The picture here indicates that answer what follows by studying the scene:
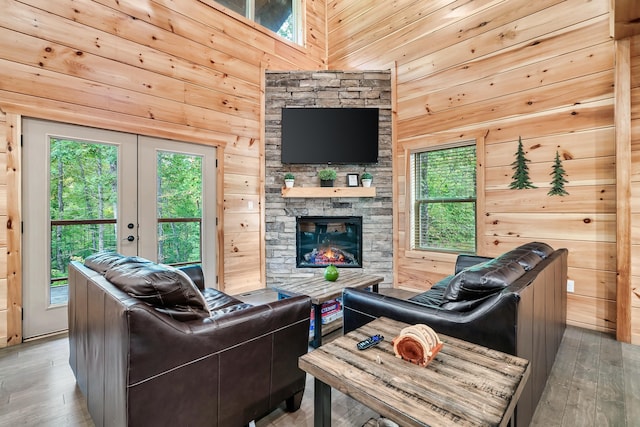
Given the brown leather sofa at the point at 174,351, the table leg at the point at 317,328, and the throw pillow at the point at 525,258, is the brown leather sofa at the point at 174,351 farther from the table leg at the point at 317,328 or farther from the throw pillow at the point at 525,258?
the throw pillow at the point at 525,258

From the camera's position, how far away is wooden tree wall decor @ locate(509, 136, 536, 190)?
3.35 m

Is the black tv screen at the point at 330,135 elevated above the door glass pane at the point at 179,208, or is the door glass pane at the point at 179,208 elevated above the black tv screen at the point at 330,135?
the black tv screen at the point at 330,135

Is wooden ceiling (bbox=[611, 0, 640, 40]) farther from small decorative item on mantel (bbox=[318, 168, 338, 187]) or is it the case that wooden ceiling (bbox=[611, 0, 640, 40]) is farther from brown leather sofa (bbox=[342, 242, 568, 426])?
small decorative item on mantel (bbox=[318, 168, 338, 187])

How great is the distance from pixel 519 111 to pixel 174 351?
13.0 ft

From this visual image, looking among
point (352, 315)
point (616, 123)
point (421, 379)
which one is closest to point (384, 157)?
point (616, 123)

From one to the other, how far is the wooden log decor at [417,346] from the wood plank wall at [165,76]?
3367mm

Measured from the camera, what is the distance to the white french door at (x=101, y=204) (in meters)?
2.80

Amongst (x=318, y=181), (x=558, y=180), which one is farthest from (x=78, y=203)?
(x=558, y=180)

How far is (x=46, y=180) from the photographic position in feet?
9.35

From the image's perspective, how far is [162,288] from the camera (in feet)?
4.49

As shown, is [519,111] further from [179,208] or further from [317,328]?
[179,208]

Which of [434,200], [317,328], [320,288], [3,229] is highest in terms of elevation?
[434,200]

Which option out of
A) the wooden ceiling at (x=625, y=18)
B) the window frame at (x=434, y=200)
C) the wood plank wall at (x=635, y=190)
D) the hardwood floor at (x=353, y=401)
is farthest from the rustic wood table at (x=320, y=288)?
the wooden ceiling at (x=625, y=18)

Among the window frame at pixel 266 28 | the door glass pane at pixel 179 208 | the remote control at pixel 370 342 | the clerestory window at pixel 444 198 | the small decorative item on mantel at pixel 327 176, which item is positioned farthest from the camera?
the small decorative item on mantel at pixel 327 176
